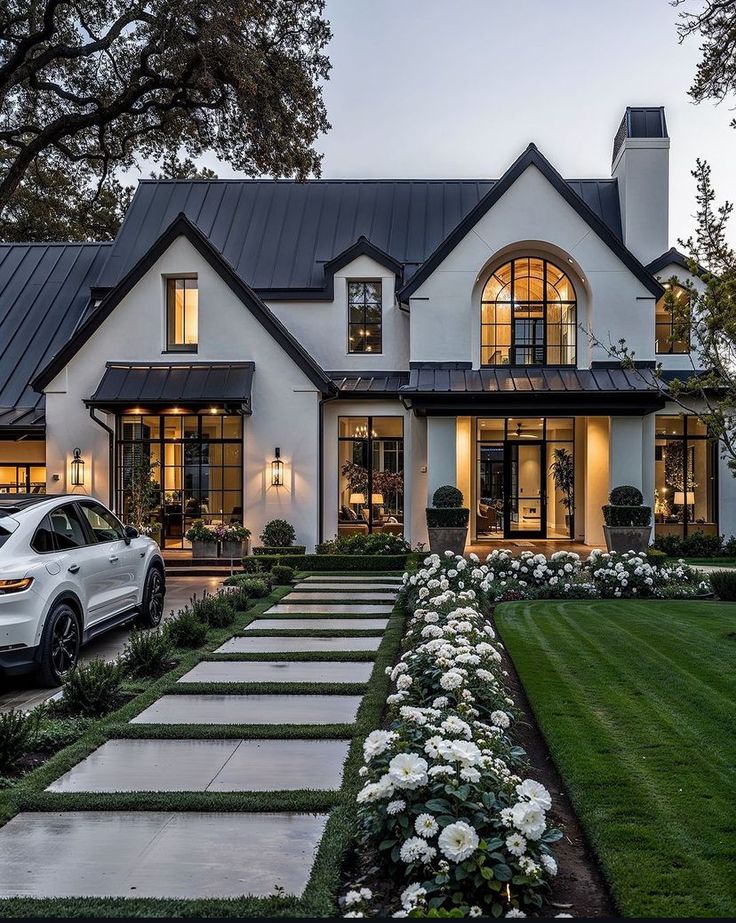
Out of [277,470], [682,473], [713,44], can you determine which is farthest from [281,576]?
[682,473]

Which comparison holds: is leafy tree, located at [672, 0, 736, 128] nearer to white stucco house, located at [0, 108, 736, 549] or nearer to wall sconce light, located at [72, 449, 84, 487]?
white stucco house, located at [0, 108, 736, 549]

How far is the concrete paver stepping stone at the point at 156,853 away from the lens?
3227 mm

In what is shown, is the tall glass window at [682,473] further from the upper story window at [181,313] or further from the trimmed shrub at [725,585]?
the upper story window at [181,313]

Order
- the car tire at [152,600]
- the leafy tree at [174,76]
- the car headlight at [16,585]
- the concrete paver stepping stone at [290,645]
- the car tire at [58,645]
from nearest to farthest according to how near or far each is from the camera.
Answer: the car headlight at [16,585] → the car tire at [58,645] → the concrete paver stepping stone at [290,645] → the car tire at [152,600] → the leafy tree at [174,76]

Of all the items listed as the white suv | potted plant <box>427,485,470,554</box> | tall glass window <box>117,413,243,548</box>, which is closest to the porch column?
potted plant <box>427,485,470,554</box>

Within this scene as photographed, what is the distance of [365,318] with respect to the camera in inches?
779

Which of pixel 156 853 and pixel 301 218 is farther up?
pixel 301 218

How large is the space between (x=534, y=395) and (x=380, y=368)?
4346 millimetres

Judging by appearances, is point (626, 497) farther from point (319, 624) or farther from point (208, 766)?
point (208, 766)

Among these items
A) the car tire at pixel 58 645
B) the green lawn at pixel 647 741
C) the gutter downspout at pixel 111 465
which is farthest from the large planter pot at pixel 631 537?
the car tire at pixel 58 645

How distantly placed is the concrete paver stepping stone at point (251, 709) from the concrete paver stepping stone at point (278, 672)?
454 mm

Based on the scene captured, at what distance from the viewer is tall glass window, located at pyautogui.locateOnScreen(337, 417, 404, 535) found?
61.7 feet

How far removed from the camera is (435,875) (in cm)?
300

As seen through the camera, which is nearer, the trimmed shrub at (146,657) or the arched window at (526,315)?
the trimmed shrub at (146,657)
